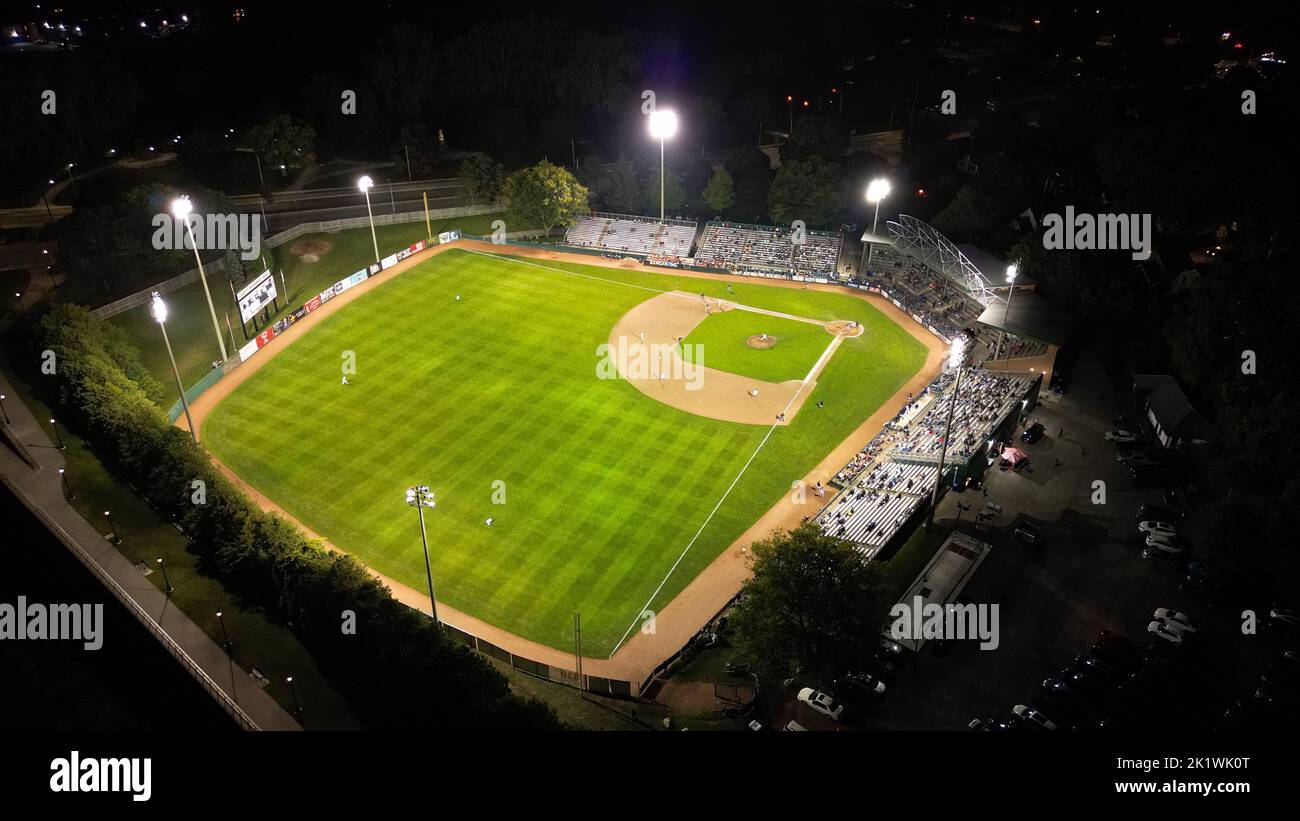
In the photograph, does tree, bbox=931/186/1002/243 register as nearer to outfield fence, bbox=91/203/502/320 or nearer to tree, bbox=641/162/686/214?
tree, bbox=641/162/686/214

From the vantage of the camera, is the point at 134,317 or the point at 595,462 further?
the point at 134,317

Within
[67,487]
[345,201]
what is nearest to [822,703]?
[67,487]

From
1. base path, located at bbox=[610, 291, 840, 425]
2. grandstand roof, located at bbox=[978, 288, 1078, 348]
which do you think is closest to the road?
base path, located at bbox=[610, 291, 840, 425]

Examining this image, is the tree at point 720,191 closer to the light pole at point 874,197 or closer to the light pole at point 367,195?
the light pole at point 874,197

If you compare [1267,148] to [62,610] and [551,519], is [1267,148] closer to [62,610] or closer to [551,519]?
[551,519]

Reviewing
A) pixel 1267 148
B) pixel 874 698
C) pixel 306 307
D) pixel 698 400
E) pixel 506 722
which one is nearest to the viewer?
pixel 506 722
